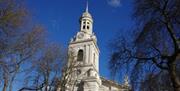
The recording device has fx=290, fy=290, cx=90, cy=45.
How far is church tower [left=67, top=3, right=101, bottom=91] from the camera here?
176 feet

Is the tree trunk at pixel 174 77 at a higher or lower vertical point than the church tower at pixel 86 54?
lower

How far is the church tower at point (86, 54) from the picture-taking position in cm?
5351

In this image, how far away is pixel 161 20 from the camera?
12.2 meters

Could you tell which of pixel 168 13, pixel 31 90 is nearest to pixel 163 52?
pixel 168 13

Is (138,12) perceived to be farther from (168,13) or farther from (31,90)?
(31,90)

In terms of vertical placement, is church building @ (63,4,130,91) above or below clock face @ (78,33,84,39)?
below

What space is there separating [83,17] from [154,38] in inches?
2050

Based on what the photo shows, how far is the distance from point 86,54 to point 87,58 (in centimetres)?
93

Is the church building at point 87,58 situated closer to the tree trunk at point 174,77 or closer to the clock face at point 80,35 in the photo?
the clock face at point 80,35

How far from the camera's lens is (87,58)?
57.1 m

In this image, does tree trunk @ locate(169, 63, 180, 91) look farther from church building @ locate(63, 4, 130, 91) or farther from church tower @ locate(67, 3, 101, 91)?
church building @ locate(63, 4, 130, 91)

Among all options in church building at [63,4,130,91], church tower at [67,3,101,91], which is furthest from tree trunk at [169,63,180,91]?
church building at [63,4,130,91]

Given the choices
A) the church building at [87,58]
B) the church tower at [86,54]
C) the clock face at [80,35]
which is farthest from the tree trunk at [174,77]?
the clock face at [80,35]

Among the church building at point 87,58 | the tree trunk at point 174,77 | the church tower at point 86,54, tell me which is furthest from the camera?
the church building at point 87,58
